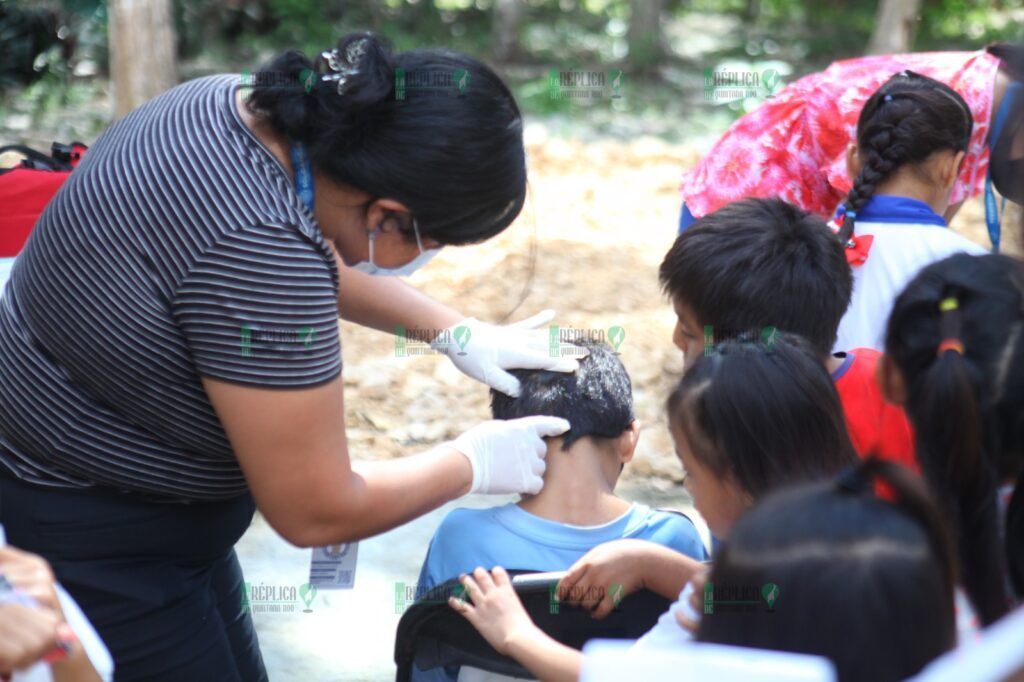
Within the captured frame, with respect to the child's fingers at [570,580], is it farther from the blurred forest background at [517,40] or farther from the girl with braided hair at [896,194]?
the blurred forest background at [517,40]

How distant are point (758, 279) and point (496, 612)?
81 cm

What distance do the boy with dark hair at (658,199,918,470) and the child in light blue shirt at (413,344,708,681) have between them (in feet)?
0.62

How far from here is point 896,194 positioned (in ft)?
7.60

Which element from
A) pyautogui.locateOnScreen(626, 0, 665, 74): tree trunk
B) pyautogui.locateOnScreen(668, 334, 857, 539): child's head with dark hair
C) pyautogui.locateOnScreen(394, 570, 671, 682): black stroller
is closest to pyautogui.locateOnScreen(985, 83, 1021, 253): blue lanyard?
pyautogui.locateOnScreen(668, 334, 857, 539): child's head with dark hair

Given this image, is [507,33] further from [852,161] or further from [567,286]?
[852,161]

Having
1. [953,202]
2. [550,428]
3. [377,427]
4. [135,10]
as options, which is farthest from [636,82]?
[550,428]

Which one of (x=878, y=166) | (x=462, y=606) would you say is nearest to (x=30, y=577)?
(x=462, y=606)

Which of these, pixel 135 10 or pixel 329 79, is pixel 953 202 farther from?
pixel 135 10

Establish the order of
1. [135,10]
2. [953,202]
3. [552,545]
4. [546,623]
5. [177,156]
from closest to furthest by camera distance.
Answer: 1. [177,156]
2. [546,623]
3. [552,545]
4. [953,202]
5. [135,10]

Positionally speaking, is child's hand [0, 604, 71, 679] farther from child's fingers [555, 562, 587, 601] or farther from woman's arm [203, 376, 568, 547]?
child's fingers [555, 562, 587, 601]

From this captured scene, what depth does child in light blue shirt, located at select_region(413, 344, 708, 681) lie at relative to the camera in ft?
5.78

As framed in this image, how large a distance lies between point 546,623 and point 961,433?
0.62 metres

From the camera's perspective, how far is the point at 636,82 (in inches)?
385

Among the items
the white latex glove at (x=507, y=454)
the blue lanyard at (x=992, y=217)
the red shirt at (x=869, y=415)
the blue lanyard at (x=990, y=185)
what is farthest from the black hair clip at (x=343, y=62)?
the blue lanyard at (x=992, y=217)
